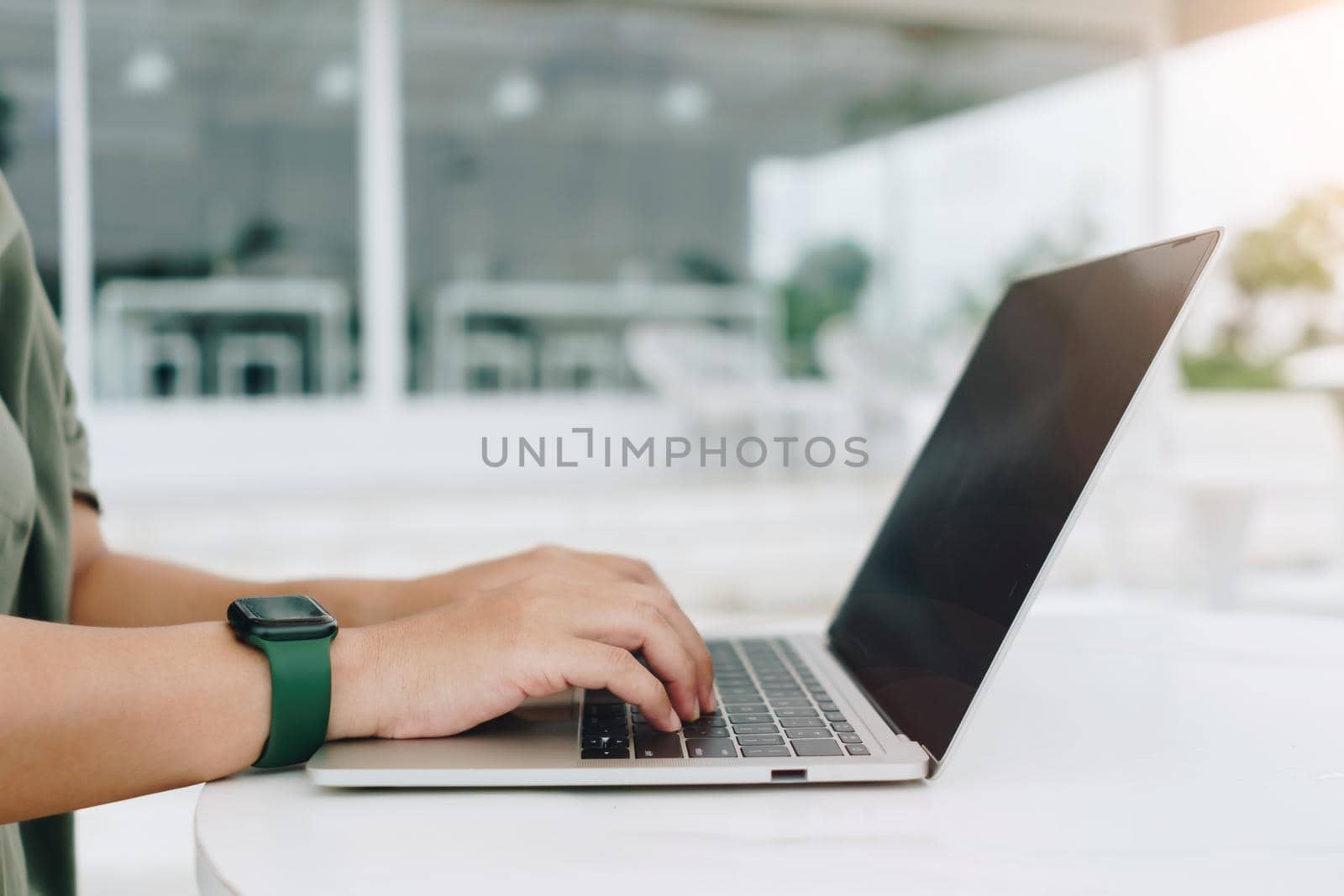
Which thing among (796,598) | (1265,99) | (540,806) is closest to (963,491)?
(540,806)

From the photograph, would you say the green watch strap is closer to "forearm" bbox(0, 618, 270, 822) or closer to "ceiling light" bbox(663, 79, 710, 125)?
"forearm" bbox(0, 618, 270, 822)

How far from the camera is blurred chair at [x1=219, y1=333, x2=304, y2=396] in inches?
257

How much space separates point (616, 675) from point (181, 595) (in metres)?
0.40

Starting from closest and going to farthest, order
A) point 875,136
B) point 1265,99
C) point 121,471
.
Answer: point 121,471 < point 875,136 < point 1265,99

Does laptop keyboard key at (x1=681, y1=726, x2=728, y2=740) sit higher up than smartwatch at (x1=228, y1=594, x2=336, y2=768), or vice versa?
smartwatch at (x1=228, y1=594, x2=336, y2=768)

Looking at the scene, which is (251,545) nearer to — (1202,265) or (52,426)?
(52,426)

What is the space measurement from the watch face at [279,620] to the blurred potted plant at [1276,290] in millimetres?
13986

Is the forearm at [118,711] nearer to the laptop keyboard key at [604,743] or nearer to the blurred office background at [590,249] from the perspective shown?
the laptop keyboard key at [604,743]

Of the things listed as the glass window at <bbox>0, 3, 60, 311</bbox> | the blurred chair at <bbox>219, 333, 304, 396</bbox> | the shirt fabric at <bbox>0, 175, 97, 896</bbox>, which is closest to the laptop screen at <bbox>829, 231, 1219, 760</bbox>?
the shirt fabric at <bbox>0, 175, 97, 896</bbox>

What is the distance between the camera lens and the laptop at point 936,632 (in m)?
0.52

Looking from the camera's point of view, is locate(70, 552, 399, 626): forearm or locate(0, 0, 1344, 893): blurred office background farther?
locate(0, 0, 1344, 893): blurred office background

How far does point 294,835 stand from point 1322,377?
5894 mm

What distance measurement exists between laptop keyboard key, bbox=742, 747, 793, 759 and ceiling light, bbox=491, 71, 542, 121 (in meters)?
7.19

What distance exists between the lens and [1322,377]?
5.39m
